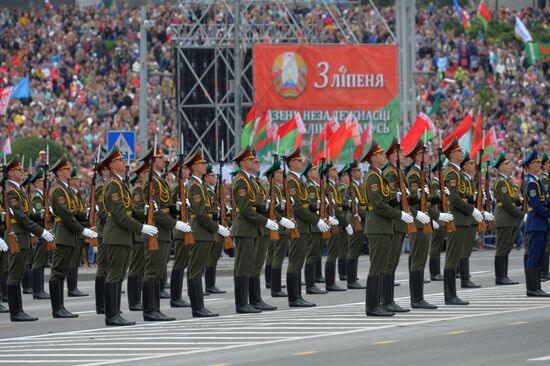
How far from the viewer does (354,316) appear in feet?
64.8

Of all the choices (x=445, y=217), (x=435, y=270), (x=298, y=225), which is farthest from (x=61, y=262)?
(x=435, y=270)

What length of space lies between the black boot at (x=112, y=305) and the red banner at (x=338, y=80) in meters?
21.0

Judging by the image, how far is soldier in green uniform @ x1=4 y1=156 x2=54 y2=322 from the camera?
20.6m

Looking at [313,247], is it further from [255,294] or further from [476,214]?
[476,214]

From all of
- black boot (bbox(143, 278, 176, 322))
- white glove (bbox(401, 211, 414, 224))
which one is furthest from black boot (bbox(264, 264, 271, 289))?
white glove (bbox(401, 211, 414, 224))

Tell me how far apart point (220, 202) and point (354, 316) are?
14.5 ft

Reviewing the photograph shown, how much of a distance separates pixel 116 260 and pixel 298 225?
411 centimetres

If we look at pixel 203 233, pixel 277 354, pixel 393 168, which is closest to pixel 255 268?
pixel 203 233

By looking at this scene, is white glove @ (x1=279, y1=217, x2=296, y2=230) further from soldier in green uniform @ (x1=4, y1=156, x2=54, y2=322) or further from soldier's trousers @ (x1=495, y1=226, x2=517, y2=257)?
soldier's trousers @ (x1=495, y1=226, x2=517, y2=257)

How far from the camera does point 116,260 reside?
19.4 metres

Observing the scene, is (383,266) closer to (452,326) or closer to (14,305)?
(452,326)

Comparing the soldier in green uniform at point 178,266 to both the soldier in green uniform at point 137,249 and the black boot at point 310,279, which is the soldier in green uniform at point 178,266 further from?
the black boot at point 310,279

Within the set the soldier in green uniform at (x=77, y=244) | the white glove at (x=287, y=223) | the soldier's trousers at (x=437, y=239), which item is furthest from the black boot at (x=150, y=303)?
the soldier's trousers at (x=437, y=239)

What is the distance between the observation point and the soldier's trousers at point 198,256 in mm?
20609
